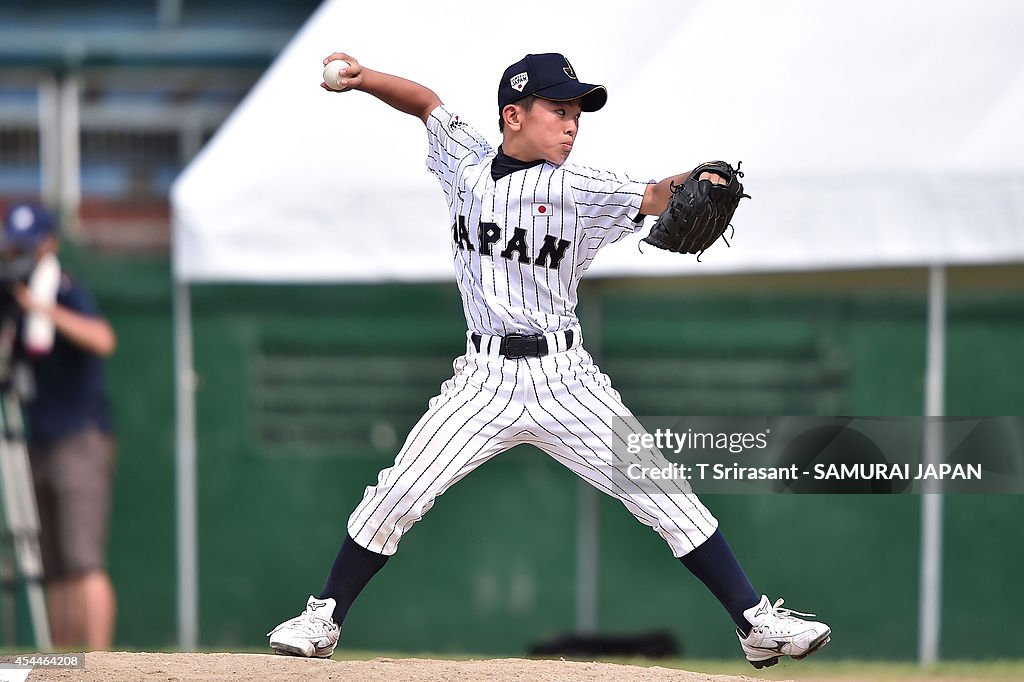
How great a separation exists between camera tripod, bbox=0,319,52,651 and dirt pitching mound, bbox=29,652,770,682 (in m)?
2.20

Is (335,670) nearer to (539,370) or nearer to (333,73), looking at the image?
(539,370)

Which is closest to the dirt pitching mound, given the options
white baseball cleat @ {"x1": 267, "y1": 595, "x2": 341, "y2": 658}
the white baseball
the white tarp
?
white baseball cleat @ {"x1": 267, "y1": 595, "x2": 341, "y2": 658}

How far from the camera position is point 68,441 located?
6078 millimetres

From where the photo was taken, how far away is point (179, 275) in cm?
550

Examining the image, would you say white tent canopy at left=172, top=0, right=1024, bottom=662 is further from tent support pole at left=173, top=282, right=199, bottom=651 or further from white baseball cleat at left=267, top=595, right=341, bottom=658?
white baseball cleat at left=267, top=595, right=341, bottom=658

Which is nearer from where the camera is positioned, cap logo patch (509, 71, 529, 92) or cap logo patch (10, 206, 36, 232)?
cap logo patch (509, 71, 529, 92)

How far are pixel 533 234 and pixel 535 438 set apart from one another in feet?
1.67

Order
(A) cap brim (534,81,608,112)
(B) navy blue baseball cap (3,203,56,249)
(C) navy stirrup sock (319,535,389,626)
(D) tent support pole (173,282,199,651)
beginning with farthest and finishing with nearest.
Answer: (D) tent support pole (173,282,199,651) < (B) navy blue baseball cap (3,203,56,249) < (C) navy stirrup sock (319,535,389,626) < (A) cap brim (534,81,608,112)

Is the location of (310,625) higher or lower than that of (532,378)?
lower

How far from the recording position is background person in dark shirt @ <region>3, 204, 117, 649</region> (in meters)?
6.00

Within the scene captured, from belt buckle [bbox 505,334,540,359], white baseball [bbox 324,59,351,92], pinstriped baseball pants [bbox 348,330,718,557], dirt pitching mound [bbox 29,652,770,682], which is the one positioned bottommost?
dirt pitching mound [bbox 29,652,770,682]
